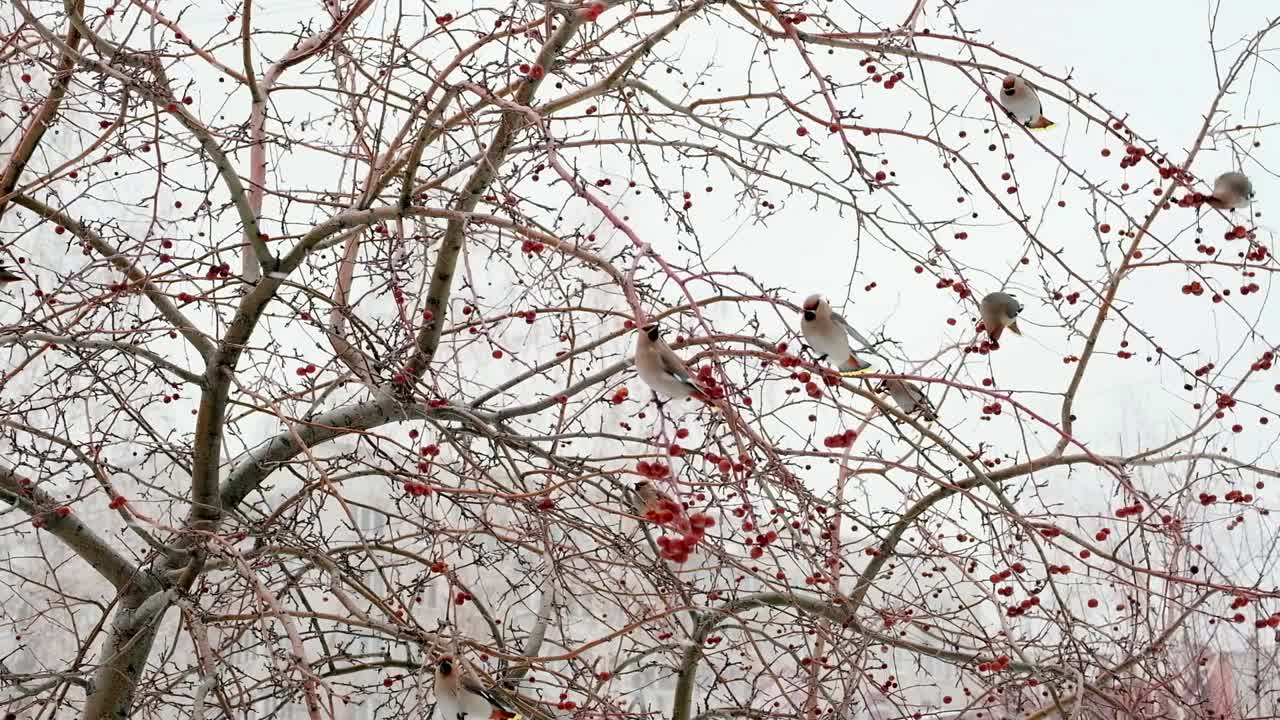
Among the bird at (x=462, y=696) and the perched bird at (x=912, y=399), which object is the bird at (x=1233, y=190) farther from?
the bird at (x=462, y=696)

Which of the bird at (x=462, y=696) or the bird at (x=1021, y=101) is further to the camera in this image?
the bird at (x=1021, y=101)

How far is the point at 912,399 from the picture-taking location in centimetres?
263

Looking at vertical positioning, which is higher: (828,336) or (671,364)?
(828,336)

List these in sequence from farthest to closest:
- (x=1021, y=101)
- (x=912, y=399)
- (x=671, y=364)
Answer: (x=1021, y=101) → (x=912, y=399) → (x=671, y=364)

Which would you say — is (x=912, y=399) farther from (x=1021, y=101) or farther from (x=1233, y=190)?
(x=1233, y=190)

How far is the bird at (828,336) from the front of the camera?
2521 mm

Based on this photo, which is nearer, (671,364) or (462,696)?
(671,364)

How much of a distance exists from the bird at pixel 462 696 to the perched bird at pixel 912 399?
104cm

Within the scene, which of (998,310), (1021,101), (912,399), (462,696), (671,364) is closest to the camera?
(671,364)

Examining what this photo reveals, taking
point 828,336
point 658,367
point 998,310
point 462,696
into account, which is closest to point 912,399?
point 828,336

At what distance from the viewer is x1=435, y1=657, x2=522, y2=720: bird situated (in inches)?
95.1

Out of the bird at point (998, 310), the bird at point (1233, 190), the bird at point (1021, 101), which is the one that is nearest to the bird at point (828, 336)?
the bird at point (998, 310)

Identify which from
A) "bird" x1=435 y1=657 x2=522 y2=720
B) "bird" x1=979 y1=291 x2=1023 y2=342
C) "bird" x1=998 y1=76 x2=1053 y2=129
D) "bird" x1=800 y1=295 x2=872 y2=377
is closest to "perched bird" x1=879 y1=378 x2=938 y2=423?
"bird" x1=800 y1=295 x2=872 y2=377

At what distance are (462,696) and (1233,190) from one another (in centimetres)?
216
